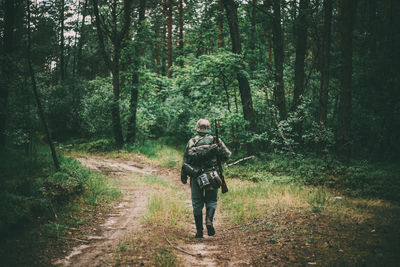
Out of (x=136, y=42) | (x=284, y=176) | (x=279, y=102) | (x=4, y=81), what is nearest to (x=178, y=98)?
(x=136, y=42)

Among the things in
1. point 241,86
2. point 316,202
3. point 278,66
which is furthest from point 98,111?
point 316,202

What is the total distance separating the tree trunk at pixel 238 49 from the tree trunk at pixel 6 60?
8808mm

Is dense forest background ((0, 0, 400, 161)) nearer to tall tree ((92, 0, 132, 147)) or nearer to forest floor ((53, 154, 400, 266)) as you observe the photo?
tall tree ((92, 0, 132, 147))

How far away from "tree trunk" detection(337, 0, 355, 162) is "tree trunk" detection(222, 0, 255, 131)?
13.0 ft

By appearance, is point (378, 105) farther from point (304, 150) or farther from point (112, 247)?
point (112, 247)

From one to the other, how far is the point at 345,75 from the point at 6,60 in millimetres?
11734

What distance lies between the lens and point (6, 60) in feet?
23.4

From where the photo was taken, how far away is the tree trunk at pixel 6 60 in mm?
7215

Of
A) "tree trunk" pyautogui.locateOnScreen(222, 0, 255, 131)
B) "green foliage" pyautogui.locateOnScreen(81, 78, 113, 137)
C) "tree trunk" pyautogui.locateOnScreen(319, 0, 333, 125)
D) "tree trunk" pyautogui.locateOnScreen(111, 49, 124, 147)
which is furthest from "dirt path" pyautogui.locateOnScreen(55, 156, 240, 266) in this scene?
"green foliage" pyautogui.locateOnScreen(81, 78, 113, 137)

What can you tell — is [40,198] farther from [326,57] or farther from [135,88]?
[326,57]

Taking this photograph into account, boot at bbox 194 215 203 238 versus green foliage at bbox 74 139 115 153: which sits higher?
green foliage at bbox 74 139 115 153

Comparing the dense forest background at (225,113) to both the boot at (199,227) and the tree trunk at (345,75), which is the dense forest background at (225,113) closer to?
the tree trunk at (345,75)

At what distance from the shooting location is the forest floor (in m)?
3.68

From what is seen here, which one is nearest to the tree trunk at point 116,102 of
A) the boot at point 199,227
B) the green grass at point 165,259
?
the boot at point 199,227
